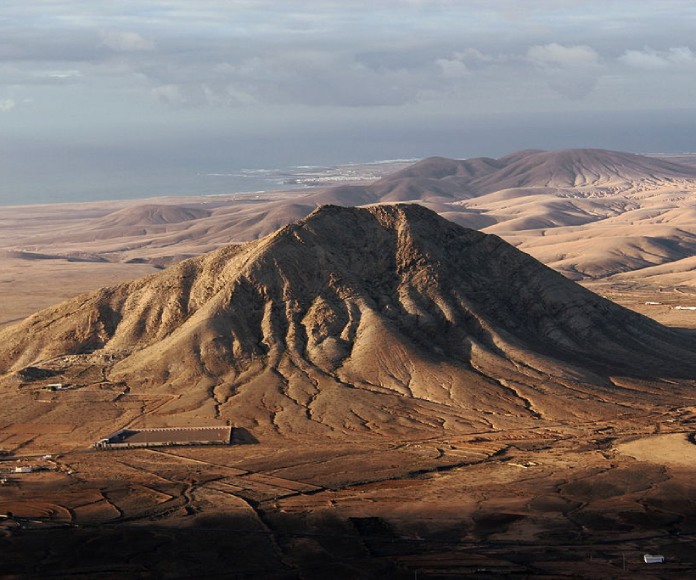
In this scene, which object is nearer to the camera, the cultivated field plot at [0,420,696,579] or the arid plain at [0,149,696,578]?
the cultivated field plot at [0,420,696,579]

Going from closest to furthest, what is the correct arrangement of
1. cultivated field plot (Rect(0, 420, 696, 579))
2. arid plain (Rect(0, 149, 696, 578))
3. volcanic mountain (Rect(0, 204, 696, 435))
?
1. cultivated field plot (Rect(0, 420, 696, 579))
2. arid plain (Rect(0, 149, 696, 578))
3. volcanic mountain (Rect(0, 204, 696, 435))

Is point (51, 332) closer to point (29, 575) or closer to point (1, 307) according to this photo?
point (29, 575)

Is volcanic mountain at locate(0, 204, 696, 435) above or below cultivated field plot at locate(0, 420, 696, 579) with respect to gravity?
above

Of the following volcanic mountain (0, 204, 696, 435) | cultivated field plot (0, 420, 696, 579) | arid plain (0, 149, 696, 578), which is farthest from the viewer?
volcanic mountain (0, 204, 696, 435)

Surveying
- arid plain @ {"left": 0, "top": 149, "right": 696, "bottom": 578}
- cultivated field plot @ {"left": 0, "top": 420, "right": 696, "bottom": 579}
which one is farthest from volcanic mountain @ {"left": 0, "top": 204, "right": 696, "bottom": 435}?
cultivated field plot @ {"left": 0, "top": 420, "right": 696, "bottom": 579}

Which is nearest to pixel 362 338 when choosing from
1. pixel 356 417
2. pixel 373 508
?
pixel 356 417

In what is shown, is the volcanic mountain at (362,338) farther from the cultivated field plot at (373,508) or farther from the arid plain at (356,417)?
the cultivated field plot at (373,508)

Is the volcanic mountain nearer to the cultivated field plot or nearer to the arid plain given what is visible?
the arid plain
